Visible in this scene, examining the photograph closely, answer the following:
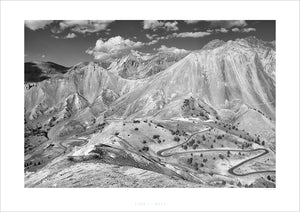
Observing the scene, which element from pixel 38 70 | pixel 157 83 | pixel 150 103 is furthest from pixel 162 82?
pixel 38 70

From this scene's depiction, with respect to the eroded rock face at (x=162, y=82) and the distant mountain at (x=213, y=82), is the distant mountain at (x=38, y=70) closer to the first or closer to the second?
the eroded rock face at (x=162, y=82)

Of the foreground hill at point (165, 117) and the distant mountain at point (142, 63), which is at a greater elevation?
the distant mountain at point (142, 63)

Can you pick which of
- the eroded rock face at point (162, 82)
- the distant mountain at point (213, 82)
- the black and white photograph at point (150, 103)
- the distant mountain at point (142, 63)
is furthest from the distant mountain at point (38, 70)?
the distant mountain at point (213, 82)

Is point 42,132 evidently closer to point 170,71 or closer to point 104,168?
point 104,168

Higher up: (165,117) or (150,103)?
(150,103)

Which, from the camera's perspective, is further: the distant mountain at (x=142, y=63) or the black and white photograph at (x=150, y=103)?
the distant mountain at (x=142, y=63)

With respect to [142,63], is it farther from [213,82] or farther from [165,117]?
[213,82]

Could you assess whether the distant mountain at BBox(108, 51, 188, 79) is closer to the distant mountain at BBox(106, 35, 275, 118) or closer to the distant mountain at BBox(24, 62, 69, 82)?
the distant mountain at BBox(106, 35, 275, 118)

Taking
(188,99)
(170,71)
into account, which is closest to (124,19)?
(170,71)

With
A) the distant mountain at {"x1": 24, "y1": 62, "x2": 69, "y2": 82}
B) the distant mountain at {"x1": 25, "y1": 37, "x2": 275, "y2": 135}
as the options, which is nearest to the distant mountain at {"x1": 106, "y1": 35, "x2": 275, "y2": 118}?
the distant mountain at {"x1": 25, "y1": 37, "x2": 275, "y2": 135}
